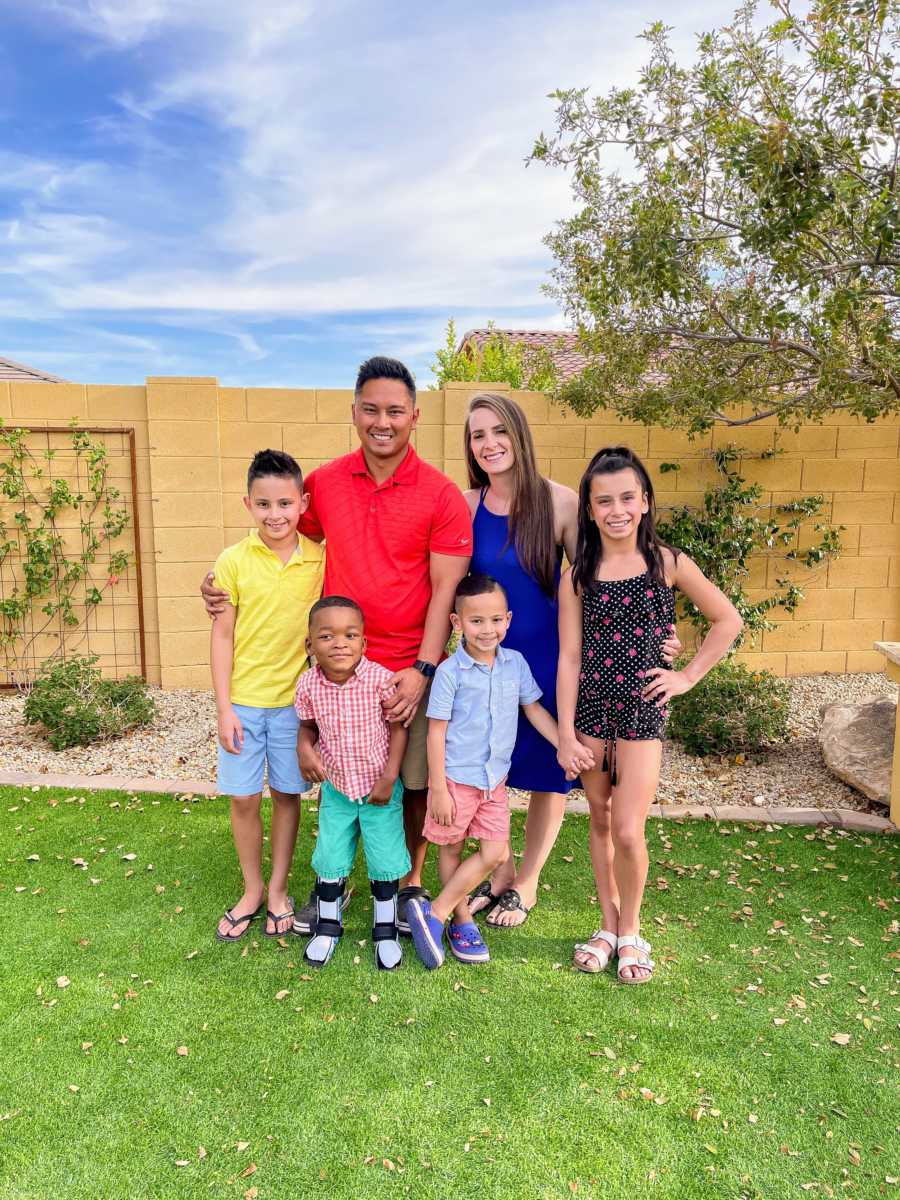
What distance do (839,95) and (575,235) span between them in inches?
68.7

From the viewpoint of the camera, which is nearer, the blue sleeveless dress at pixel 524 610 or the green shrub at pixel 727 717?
the blue sleeveless dress at pixel 524 610

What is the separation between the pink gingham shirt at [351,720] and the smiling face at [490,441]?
0.75 meters

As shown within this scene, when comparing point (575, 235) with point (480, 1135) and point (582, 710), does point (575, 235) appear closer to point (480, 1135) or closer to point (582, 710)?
point (582, 710)

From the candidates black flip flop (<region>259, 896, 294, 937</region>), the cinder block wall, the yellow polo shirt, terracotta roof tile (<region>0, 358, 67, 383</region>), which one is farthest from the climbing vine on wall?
black flip flop (<region>259, 896, 294, 937</region>)

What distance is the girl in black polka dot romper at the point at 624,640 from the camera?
2.48 m

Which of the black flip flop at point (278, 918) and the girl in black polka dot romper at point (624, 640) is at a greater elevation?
the girl in black polka dot romper at point (624, 640)

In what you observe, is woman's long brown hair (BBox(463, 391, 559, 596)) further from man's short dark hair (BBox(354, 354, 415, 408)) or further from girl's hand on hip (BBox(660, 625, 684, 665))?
girl's hand on hip (BBox(660, 625, 684, 665))

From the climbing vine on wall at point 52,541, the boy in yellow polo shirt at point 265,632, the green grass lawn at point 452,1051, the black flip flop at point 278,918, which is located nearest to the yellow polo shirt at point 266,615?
the boy in yellow polo shirt at point 265,632

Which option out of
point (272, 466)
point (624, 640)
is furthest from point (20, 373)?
point (624, 640)

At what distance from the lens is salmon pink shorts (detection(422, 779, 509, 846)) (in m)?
2.62

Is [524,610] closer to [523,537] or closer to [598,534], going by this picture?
[523,537]

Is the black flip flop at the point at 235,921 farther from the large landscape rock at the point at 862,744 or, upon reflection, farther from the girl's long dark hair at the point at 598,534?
the large landscape rock at the point at 862,744

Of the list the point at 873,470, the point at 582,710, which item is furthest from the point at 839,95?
the point at 873,470

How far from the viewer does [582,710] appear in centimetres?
257
